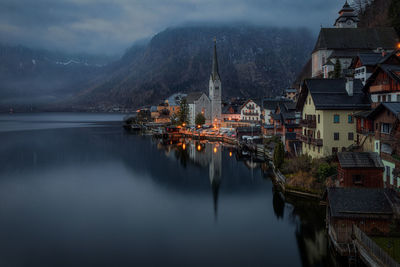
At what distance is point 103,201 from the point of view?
121 ft

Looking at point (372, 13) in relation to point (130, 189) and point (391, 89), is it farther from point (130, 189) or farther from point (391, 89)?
point (130, 189)

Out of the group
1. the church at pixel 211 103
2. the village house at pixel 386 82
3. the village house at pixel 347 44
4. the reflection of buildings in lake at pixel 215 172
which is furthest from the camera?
the church at pixel 211 103

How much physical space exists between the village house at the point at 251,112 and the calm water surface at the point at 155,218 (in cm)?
4426

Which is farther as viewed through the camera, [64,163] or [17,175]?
[64,163]

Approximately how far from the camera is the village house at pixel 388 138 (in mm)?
23547

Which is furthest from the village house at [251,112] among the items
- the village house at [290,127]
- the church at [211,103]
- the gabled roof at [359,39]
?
the village house at [290,127]

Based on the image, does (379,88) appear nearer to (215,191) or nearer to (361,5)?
(215,191)

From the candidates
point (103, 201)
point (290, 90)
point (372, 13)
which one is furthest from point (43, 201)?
point (372, 13)

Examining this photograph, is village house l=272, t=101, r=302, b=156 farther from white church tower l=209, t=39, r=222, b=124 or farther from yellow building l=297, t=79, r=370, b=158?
white church tower l=209, t=39, r=222, b=124

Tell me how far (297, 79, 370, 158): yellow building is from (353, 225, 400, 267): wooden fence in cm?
1707

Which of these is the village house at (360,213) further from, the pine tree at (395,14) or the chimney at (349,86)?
the pine tree at (395,14)

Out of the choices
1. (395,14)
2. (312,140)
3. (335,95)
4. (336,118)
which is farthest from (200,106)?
(336,118)

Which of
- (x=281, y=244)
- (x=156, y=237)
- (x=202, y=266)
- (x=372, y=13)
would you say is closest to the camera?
(x=202, y=266)

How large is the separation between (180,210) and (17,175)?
102 ft
